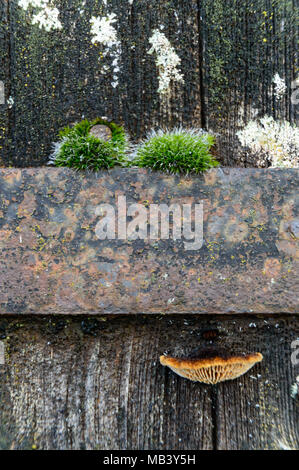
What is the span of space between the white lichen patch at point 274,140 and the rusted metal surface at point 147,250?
8.6 inches

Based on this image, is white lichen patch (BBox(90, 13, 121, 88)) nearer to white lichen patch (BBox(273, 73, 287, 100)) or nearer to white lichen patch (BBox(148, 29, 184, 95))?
white lichen patch (BBox(148, 29, 184, 95))

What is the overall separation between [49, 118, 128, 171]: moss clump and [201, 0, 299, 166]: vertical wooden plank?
1.19ft

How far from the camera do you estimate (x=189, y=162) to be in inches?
47.1

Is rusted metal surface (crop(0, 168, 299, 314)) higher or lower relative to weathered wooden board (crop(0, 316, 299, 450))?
higher

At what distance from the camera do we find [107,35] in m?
1.37

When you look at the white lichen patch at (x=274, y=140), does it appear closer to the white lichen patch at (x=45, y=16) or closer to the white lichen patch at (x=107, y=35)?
the white lichen patch at (x=107, y=35)

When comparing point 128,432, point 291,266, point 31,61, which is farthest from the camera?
A: point 31,61

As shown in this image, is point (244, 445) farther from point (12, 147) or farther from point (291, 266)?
point (12, 147)

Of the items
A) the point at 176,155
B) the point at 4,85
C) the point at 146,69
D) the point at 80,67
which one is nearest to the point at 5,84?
the point at 4,85

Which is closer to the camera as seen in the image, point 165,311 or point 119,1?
point 165,311

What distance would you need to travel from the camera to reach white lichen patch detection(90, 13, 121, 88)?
1.37m

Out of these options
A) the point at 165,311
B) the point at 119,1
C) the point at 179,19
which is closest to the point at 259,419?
the point at 165,311

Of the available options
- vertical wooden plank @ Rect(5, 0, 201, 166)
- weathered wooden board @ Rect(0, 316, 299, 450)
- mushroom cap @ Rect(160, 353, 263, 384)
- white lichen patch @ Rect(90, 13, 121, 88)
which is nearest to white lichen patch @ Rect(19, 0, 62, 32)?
vertical wooden plank @ Rect(5, 0, 201, 166)

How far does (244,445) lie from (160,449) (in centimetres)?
27
